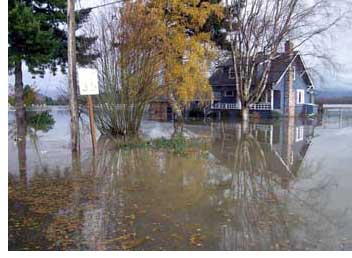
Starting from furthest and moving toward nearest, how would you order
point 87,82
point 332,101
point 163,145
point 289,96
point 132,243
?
point 332,101, point 289,96, point 163,145, point 87,82, point 132,243

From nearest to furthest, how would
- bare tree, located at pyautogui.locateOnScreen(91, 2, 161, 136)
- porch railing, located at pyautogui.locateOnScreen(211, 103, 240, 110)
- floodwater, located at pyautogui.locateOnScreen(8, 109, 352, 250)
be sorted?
floodwater, located at pyautogui.locateOnScreen(8, 109, 352, 250)
bare tree, located at pyautogui.locateOnScreen(91, 2, 161, 136)
porch railing, located at pyautogui.locateOnScreen(211, 103, 240, 110)

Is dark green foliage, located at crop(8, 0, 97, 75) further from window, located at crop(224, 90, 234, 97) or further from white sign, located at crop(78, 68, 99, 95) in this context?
window, located at crop(224, 90, 234, 97)

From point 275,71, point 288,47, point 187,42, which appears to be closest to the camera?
point 187,42

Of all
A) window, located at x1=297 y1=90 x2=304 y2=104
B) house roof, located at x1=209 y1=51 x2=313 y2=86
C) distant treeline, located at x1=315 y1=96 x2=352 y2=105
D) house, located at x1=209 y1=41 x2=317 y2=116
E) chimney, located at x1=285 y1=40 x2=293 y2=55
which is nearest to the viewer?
chimney, located at x1=285 y1=40 x2=293 y2=55

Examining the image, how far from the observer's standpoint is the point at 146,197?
5797 millimetres

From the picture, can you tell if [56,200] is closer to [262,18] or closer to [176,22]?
[176,22]

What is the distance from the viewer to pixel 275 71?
3066 cm

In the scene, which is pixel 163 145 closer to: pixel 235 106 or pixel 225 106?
pixel 235 106

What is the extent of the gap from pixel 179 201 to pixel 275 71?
26.9 m

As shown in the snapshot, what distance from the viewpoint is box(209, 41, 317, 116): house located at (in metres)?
30.0

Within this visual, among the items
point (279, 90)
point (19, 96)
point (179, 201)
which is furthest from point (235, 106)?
point (179, 201)

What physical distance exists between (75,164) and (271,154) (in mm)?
5321

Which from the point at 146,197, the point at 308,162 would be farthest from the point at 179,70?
the point at 146,197

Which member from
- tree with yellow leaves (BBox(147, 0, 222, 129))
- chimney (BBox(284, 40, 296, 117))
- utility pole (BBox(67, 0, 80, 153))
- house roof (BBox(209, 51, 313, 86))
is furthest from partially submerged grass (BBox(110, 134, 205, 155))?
chimney (BBox(284, 40, 296, 117))
